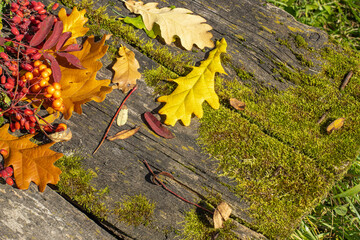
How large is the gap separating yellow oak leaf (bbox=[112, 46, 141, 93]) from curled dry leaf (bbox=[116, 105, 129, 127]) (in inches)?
5.6

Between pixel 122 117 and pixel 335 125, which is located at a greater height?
pixel 335 125

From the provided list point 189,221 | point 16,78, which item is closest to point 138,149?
point 189,221

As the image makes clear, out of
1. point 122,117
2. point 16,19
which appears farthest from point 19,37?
point 122,117

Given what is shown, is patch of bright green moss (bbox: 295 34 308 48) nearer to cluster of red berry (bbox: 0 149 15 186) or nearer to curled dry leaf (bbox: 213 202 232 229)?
curled dry leaf (bbox: 213 202 232 229)

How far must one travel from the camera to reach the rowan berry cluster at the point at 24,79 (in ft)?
5.95

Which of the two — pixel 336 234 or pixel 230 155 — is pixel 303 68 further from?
pixel 336 234

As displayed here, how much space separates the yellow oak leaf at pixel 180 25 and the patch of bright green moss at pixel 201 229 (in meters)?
1.16

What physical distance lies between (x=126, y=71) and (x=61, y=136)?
612mm

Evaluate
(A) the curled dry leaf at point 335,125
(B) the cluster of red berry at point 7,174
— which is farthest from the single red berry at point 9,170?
(A) the curled dry leaf at point 335,125

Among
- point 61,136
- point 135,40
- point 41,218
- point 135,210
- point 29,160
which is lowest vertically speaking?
point 41,218

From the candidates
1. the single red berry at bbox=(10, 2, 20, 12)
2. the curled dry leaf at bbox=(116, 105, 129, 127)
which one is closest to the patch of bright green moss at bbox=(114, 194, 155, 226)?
the curled dry leaf at bbox=(116, 105, 129, 127)

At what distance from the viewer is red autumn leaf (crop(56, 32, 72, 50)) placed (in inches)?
75.0

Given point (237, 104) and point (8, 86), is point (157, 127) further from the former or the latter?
point (8, 86)

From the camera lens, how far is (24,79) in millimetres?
1844
